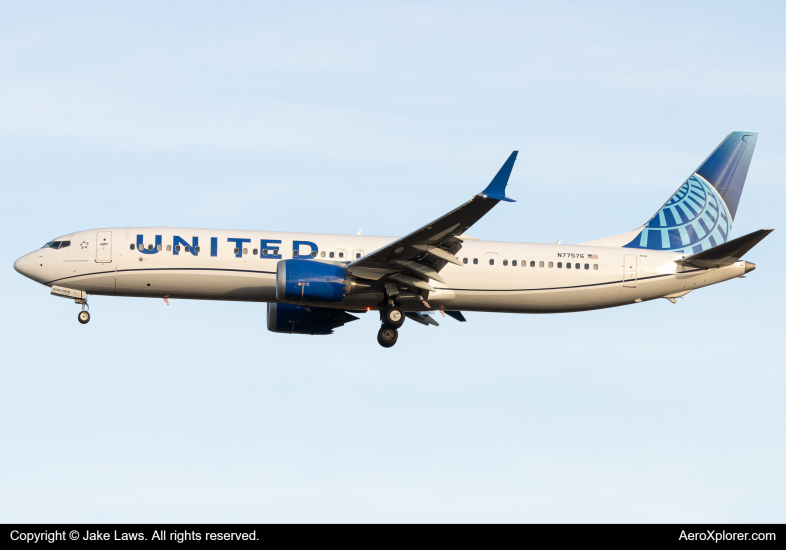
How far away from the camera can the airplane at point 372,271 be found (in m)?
36.4

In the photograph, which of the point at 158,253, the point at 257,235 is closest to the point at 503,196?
the point at 257,235

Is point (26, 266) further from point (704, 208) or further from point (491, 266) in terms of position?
point (704, 208)

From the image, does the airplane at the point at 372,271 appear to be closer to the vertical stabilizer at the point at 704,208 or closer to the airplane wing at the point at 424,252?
the airplane wing at the point at 424,252

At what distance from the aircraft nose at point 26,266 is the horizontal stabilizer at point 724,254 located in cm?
2487

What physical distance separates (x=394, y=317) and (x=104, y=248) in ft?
36.3

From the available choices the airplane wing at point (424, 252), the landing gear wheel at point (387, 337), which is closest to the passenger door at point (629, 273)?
the airplane wing at point (424, 252)

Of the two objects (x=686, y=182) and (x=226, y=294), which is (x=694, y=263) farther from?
(x=226, y=294)

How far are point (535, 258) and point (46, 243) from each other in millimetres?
18820

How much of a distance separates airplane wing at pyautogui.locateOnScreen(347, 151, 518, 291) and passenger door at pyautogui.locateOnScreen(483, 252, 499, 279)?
2014mm

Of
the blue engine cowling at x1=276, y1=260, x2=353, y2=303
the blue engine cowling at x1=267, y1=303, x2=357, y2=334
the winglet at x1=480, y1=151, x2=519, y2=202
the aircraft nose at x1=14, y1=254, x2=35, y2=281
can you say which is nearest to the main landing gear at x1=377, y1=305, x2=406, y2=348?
the blue engine cowling at x1=276, y1=260, x2=353, y2=303

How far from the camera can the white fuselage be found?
37344 millimetres

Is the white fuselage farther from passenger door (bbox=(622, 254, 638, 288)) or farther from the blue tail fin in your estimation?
the blue tail fin

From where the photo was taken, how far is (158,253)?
37375mm

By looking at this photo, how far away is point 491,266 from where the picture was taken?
3847cm
